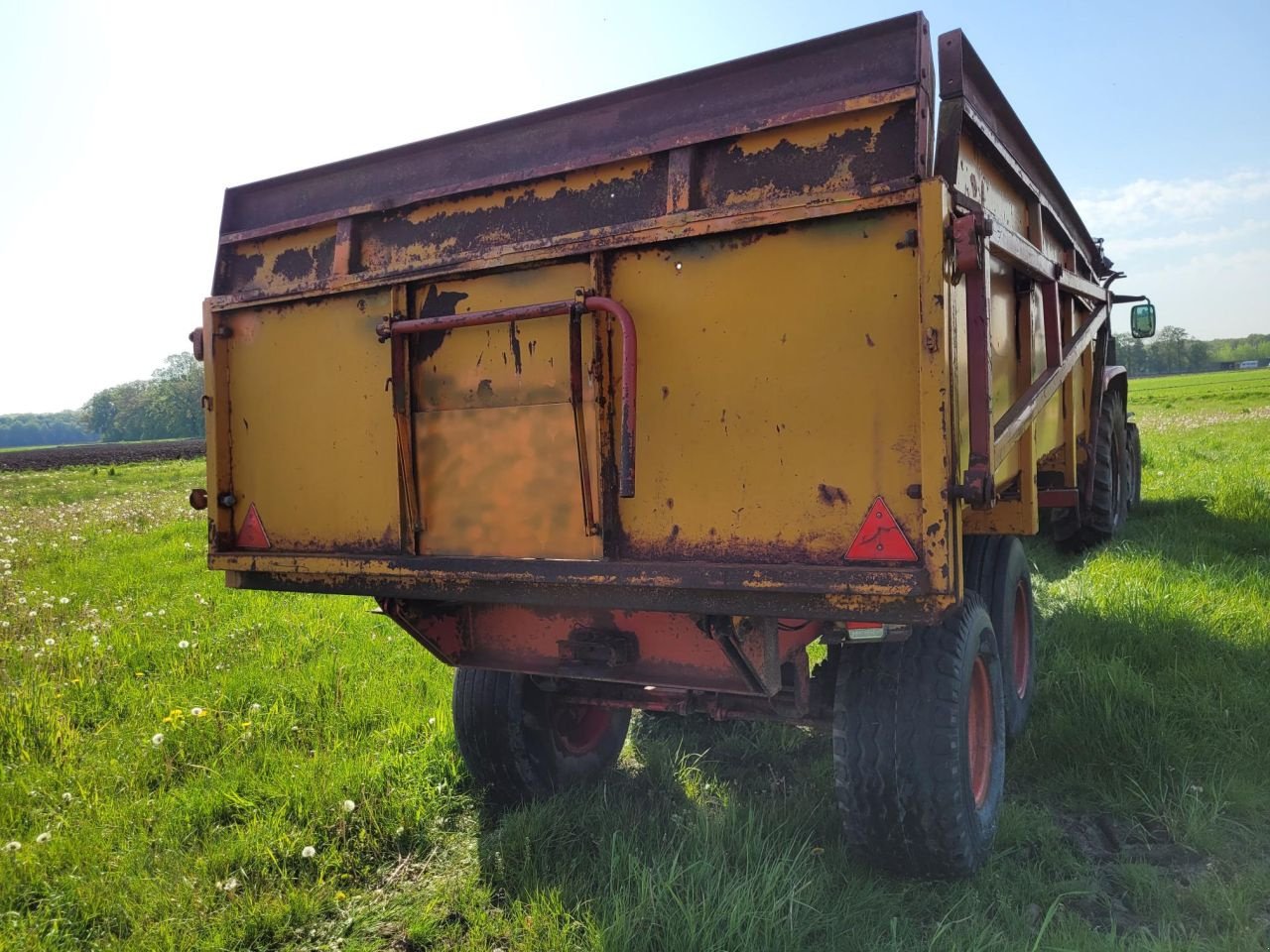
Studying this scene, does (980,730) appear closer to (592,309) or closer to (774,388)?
(774,388)

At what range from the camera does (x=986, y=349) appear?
2373 mm

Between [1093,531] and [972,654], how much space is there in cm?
481

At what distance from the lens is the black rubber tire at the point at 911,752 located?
2.57 meters

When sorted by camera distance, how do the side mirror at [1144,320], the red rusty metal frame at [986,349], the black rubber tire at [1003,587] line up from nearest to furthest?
1. the red rusty metal frame at [986,349]
2. the black rubber tire at [1003,587]
3. the side mirror at [1144,320]

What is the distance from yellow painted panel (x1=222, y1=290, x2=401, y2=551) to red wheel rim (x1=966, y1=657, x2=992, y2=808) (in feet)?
6.87

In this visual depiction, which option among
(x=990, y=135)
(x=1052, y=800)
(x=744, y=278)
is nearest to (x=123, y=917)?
(x=744, y=278)

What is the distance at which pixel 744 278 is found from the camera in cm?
241

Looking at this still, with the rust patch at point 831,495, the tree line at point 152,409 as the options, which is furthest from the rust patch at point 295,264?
the tree line at point 152,409

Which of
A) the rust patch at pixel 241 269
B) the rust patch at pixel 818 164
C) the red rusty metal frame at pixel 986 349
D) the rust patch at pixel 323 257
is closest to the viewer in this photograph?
the red rusty metal frame at pixel 986 349

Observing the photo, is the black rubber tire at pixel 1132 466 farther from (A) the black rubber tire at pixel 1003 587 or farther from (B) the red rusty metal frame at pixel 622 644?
(B) the red rusty metal frame at pixel 622 644

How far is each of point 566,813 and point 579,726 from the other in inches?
23.0

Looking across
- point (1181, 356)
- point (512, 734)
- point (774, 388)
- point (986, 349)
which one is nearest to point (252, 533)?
point (512, 734)

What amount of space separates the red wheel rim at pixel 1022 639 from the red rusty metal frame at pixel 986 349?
1.03 m

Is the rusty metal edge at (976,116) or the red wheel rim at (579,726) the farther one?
the red wheel rim at (579,726)
